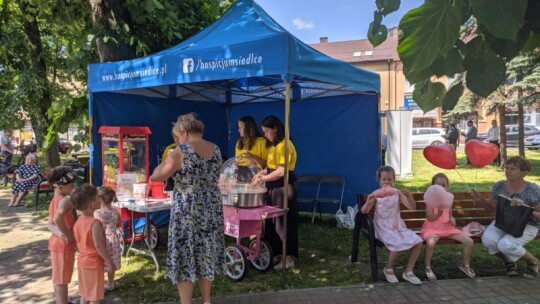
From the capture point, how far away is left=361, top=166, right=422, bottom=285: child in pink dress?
432 centimetres

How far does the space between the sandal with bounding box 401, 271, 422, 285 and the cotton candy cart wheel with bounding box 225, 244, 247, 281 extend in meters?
1.67

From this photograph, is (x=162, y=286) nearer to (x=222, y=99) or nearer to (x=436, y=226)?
(x=436, y=226)

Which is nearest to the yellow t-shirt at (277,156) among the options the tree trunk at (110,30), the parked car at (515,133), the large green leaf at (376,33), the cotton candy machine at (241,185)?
the cotton candy machine at (241,185)

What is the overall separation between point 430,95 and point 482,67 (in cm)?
17

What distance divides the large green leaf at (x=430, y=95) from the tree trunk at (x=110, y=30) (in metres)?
5.75

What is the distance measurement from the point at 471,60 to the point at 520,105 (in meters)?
15.4

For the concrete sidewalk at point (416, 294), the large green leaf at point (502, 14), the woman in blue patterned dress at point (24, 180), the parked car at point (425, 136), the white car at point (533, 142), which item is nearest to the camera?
the large green leaf at point (502, 14)

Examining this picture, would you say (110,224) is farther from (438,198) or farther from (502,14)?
(502,14)

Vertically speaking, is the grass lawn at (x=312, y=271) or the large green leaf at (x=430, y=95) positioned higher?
the large green leaf at (x=430, y=95)

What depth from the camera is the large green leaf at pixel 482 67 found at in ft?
3.72

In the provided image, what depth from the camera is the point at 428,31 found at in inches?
38.0

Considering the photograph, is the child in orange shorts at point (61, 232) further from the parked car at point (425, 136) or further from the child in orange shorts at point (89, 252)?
the parked car at point (425, 136)

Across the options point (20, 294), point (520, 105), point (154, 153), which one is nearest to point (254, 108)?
point (154, 153)

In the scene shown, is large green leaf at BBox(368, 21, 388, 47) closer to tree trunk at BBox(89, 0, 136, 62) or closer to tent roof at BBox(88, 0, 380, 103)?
tent roof at BBox(88, 0, 380, 103)
